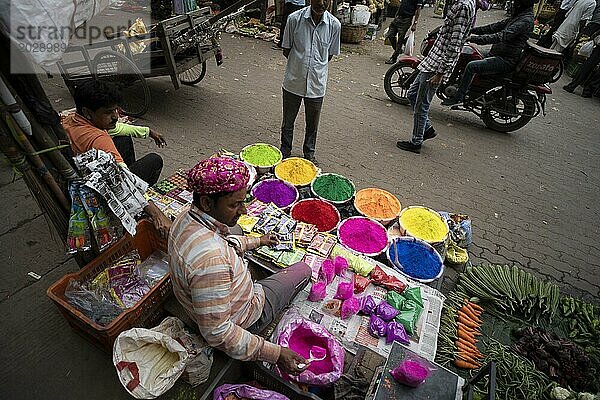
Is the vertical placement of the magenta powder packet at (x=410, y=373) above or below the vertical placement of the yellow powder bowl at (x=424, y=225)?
above

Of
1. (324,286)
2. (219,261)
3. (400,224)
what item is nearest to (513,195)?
(400,224)

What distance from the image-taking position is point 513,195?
462 centimetres

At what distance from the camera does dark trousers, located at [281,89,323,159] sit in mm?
4086

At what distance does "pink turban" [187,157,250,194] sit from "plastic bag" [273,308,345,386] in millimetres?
1053

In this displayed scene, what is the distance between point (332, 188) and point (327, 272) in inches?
45.4

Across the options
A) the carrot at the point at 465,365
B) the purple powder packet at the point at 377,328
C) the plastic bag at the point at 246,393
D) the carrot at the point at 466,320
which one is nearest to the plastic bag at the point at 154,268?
the plastic bag at the point at 246,393

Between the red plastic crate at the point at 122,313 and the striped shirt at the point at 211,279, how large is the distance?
54 centimetres

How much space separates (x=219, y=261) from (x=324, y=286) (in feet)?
3.83

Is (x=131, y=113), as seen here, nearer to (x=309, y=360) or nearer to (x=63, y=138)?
(x=63, y=138)

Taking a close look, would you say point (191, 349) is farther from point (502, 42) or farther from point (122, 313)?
point (502, 42)

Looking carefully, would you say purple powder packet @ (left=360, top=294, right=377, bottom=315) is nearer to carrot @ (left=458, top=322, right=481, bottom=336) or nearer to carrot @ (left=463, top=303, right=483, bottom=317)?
carrot @ (left=458, top=322, right=481, bottom=336)

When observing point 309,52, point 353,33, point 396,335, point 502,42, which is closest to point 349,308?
point 396,335

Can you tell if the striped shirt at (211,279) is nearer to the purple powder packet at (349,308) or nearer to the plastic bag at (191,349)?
the plastic bag at (191,349)

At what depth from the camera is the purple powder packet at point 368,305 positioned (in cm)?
254
